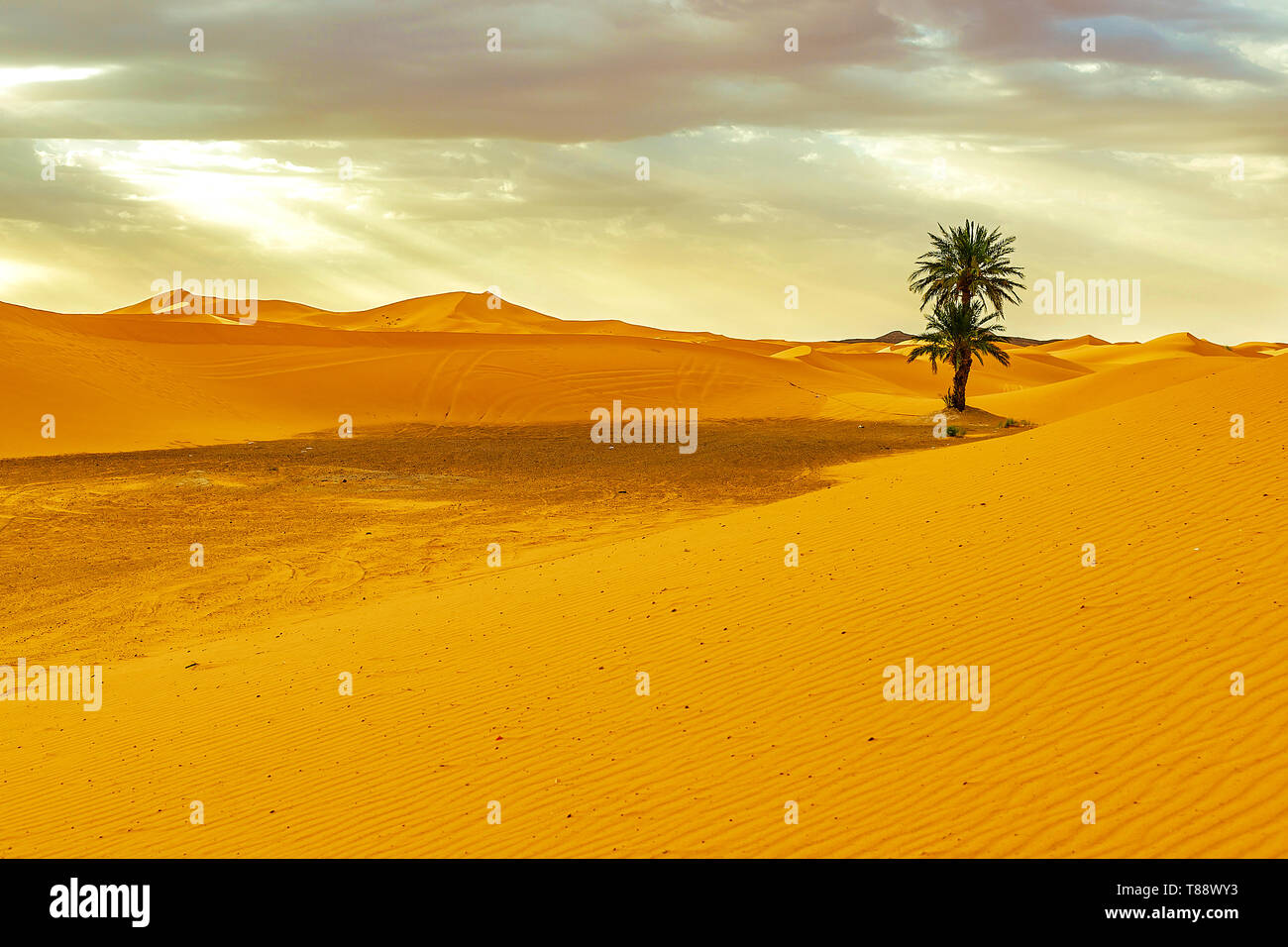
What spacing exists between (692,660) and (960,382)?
35.7 metres

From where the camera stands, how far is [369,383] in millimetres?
46969

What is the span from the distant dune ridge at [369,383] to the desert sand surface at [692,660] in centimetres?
1464

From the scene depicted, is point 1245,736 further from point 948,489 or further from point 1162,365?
point 1162,365

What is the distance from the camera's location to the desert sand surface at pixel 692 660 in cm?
626

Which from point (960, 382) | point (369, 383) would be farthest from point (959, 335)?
point (369, 383)

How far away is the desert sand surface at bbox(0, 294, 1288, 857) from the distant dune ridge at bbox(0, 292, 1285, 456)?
14642 millimetres
